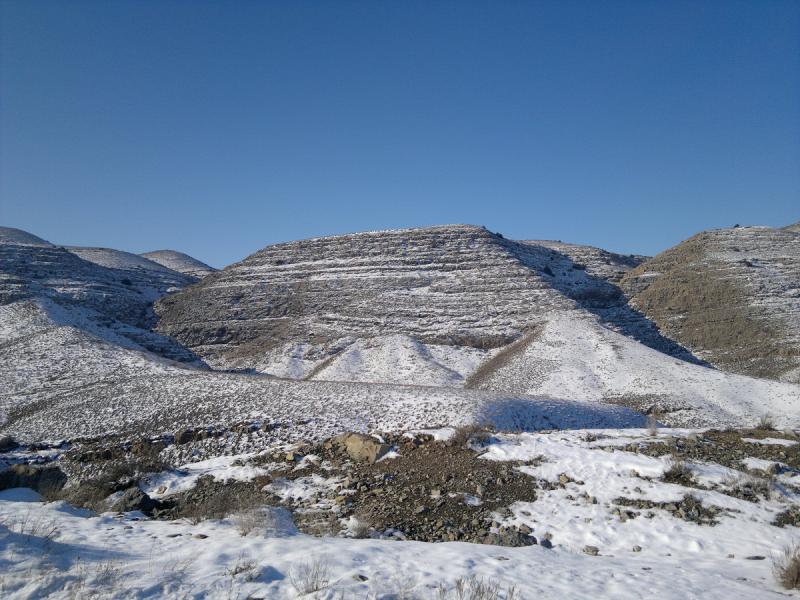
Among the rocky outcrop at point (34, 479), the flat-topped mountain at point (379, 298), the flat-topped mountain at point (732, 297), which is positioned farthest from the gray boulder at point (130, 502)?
the flat-topped mountain at point (732, 297)

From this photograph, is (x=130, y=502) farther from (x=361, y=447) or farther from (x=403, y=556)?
(x=403, y=556)

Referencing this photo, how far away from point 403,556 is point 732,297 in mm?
57391

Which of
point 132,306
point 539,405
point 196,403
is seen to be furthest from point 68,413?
point 132,306

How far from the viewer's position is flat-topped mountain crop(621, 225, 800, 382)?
1684 inches

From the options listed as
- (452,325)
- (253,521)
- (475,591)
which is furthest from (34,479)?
(452,325)

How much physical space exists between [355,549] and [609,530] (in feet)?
17.1

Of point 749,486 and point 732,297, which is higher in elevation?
point 732,297

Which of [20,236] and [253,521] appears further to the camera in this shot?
[20,236]

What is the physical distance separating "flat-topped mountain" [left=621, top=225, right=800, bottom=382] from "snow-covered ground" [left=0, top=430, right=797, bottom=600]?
39367 millimetres

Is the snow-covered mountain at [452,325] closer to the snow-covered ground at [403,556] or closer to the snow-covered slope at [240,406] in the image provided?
the snow-covered slope at [240,406]

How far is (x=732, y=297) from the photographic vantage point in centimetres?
5066

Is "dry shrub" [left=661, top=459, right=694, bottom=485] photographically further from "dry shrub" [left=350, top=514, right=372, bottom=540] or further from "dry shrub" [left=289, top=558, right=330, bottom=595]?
"dry shrub" [left=289, top=558, right=330, bottom=595]

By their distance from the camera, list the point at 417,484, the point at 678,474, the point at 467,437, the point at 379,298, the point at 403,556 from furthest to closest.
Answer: the point at 379,298 → the point at 467,437 → the point at 417,484 → the point at 678,474 → the point at 403,556

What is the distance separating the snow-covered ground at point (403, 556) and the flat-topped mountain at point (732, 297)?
129 feet
